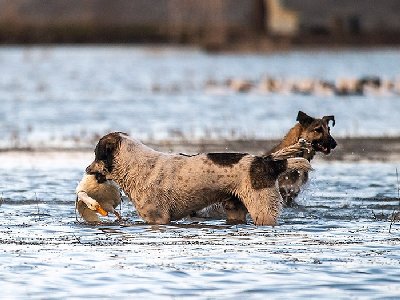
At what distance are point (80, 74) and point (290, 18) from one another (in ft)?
253

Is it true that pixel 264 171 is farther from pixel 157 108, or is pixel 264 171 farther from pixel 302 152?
pixel 157 108

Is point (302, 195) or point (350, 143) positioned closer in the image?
point (302, 195)

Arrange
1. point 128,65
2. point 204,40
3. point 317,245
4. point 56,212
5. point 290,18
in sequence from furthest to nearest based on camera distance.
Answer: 1. point 290,18
2. point 204,40
3. point 128,65
4. point 56,212
5. point 317,245

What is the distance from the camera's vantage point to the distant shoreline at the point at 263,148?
2091 cm

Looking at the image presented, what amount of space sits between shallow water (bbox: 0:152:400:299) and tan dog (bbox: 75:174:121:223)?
0.18 m

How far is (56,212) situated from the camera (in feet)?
49.3

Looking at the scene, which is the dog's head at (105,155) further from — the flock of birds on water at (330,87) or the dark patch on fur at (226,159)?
the flock of birds on water at (330,87)

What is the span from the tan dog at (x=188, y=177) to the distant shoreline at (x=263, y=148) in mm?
7129

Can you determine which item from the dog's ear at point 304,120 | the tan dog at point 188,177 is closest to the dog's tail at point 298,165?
the tan dog at point 188,177

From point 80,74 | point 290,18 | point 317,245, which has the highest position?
point 290,18

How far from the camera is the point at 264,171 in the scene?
43.3 feet

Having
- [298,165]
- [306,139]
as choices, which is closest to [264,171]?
[298,165]

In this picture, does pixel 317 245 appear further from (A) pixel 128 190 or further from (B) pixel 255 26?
(B) pixel 255 26

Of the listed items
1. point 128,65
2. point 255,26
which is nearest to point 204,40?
point 255,26
